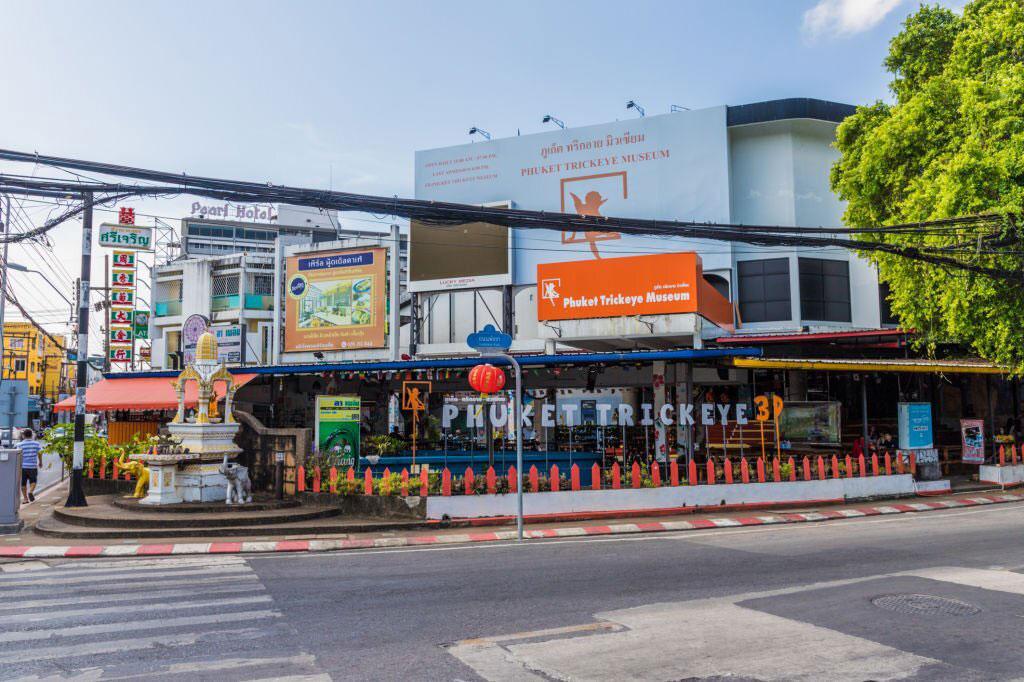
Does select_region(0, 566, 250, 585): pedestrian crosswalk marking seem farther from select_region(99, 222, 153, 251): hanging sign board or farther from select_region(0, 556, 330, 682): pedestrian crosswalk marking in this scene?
select_region(99, 222, 153, 251): hanging sign board

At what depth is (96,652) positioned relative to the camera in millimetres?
7730

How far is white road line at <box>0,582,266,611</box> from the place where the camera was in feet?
32.4

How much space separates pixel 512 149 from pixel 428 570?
34106mm

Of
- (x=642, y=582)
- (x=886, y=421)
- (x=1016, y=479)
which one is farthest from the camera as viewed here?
(x=886, y=421)

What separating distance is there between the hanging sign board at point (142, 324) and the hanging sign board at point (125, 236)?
1386cm

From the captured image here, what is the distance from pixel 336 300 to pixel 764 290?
2240cm

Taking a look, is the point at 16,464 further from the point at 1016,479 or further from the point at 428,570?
the point at 1016,479

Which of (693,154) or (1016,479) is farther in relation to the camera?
(693,154)

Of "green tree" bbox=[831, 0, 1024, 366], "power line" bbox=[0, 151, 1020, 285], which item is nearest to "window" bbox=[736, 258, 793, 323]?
"green tree" bbox=[831, 0, 1024, 366]

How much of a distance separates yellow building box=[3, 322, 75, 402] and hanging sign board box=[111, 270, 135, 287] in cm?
4314

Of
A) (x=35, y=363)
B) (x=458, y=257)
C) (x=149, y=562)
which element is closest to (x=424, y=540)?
(x=149, y=562)

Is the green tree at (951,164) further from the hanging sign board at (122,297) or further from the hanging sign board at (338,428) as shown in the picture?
the hanging sign board at (122,297)

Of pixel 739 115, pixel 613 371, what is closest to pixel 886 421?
pixel 613 371

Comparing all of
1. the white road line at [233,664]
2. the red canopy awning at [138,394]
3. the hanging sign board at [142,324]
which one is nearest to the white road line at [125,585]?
the white road line at [233,664]
